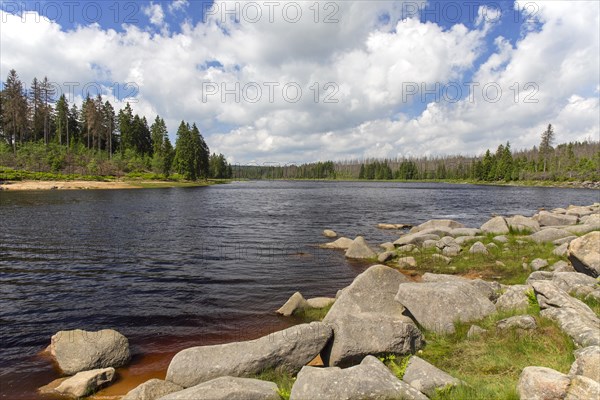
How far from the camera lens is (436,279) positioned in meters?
14.1

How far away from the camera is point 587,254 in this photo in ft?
39.0

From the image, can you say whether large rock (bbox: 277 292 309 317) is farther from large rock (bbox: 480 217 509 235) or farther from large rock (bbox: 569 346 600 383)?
large rock (bbox: 480 217 509 235)

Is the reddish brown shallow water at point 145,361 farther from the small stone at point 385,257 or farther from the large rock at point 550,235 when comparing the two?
the large rock at point 550,235

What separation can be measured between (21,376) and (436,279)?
14538 mm

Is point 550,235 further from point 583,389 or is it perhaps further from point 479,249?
point 583,389

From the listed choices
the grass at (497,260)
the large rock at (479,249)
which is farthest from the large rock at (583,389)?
the large rock at (479,249)

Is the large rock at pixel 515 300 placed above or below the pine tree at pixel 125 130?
below

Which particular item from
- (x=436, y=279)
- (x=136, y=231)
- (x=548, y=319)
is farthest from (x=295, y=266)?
(x=136, y=231)

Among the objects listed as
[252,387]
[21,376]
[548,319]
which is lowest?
[21,376]

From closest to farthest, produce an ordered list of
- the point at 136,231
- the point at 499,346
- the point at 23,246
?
the point at 499,346, the point at 23,246, the point at 136,231

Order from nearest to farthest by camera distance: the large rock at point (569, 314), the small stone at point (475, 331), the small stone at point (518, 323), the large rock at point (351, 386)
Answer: the large rock at point (351, 386), the large rock at point (569, 314), the small stone at point (518, 323), the small stone at point (475, 331)

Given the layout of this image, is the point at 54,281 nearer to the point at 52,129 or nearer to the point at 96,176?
the point at 96,176

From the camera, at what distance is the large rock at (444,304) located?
939 cm

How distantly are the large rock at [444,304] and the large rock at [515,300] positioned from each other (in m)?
0.37
